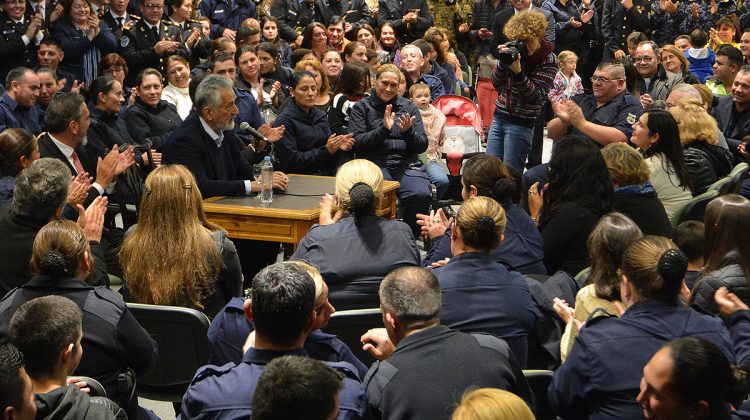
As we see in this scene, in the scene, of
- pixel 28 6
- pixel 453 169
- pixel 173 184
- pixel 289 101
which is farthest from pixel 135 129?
pixel 173 184

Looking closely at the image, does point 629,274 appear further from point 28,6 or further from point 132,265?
point 28,6

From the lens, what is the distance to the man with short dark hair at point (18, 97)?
19.5 feet

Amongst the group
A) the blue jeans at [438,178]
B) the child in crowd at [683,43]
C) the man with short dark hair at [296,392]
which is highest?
the child in crowd at [683,43]

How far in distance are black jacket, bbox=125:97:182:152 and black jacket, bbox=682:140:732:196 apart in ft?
11.3

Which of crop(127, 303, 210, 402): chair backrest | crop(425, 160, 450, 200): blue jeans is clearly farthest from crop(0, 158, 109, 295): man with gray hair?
crop(425, 160, 450, 200): blue jeans

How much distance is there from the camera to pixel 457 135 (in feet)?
24.0

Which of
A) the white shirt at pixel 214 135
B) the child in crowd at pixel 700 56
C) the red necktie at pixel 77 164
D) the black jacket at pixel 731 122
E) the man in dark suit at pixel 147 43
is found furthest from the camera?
the child in crowd at pixel 700 56

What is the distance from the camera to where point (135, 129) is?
6.39 meters

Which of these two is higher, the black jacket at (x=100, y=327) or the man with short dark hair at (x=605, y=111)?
the man with short dark hair at (x=605, y=111)

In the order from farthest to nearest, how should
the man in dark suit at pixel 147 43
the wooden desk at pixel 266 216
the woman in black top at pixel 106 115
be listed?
the man in dark suit at pixel 147 43 < the woman in black top at pixel 106 115 < the wooden desk at pixel 266 216

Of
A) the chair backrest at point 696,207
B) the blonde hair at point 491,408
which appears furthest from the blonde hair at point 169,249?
the chair backrest at point 696,207

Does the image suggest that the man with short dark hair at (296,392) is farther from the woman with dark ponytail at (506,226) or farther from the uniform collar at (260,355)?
the woman with dark ponytail at (506,226)

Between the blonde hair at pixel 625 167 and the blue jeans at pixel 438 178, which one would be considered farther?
the blue jeans at pixel 438 178

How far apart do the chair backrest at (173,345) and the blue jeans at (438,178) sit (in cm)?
354
